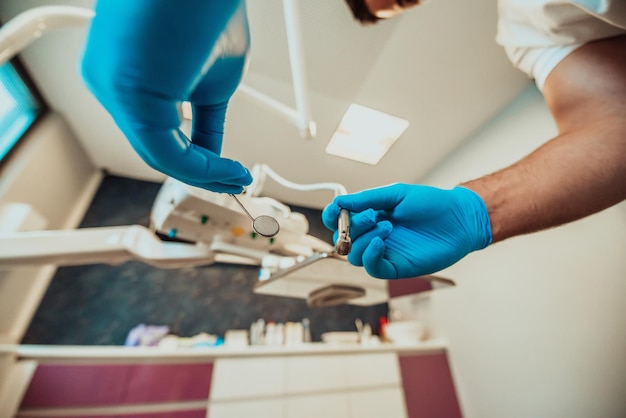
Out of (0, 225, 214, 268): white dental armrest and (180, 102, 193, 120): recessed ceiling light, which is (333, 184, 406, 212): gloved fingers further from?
(0, 225, 214, 268): white dental armrest

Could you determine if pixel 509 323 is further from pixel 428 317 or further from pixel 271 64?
pixel 271 64

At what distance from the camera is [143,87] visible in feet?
0.97

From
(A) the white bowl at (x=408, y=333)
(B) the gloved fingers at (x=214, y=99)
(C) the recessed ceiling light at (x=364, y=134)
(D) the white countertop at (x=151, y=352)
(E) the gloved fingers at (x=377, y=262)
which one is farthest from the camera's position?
(A) the white bowl at (x=408, y=333)

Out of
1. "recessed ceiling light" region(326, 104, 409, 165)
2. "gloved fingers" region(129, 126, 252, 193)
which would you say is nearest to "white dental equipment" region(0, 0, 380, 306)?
"recessed ceiling light" region(326, 104, 409, 165)

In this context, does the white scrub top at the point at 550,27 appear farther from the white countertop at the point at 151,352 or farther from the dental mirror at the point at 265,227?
the white countertop at the point at 151,352

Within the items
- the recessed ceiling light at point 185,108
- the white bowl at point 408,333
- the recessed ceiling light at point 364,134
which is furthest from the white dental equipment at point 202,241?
the white bowl at point 408,333

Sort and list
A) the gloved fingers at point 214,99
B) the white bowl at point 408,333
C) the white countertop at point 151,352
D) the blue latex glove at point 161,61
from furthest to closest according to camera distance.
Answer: the white bowl at point 408,333 → the white countertop at point 151,352 → the gloved fingers at point 214,99 → the blue latex glove at point 161,61

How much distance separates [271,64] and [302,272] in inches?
33.5

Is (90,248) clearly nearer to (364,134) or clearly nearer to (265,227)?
(265,227)

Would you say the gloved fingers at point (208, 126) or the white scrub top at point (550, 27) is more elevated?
the white scrub top at point (550, 27)

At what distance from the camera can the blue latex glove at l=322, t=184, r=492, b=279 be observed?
1.69ft

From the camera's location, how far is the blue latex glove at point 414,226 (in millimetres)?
516

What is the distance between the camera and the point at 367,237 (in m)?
0.52

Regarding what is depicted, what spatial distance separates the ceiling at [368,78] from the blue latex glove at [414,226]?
0.17m
